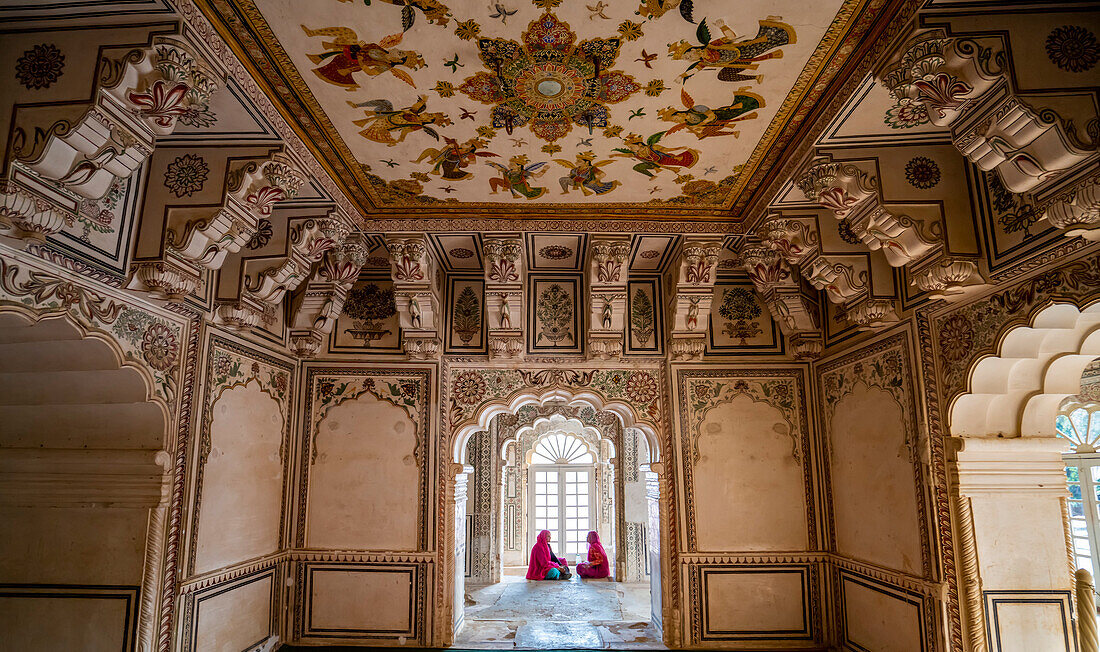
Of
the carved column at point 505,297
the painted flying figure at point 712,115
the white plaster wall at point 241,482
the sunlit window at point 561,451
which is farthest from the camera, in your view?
the sunlit window at point 561,451

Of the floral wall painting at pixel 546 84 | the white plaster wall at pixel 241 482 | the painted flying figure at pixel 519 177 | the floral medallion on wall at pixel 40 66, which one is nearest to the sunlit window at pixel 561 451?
the white plaster wall at pixel 241 482

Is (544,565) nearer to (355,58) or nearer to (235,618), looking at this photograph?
(235,618)

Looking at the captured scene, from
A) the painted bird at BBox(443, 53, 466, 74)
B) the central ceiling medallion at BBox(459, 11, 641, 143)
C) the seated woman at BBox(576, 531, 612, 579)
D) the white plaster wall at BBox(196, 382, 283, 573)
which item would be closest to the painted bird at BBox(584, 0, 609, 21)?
the central ceiling medallion at BBox(459, 11, 641, 143)

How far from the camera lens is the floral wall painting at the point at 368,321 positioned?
6.77m

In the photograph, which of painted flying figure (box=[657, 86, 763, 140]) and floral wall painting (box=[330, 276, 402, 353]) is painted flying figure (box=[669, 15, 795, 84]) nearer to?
painted flying figure (box=[657, 86, 763, 140])

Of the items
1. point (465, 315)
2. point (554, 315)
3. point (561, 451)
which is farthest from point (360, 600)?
point (561, 451)

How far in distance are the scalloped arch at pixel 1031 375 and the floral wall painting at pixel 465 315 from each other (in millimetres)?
4188

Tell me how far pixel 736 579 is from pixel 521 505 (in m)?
6.07

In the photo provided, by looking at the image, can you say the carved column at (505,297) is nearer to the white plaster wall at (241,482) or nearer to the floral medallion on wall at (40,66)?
the white plaster wall at (241,482)

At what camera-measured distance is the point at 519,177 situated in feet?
15.9

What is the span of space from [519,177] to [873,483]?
3.74 m

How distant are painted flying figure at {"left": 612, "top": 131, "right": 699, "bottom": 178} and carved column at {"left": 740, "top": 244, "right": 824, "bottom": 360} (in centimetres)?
158

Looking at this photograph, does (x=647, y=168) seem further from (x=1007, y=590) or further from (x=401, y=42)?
(x=1007, y=590)

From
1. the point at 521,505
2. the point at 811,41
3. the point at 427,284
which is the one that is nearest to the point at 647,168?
the point at 811,41
